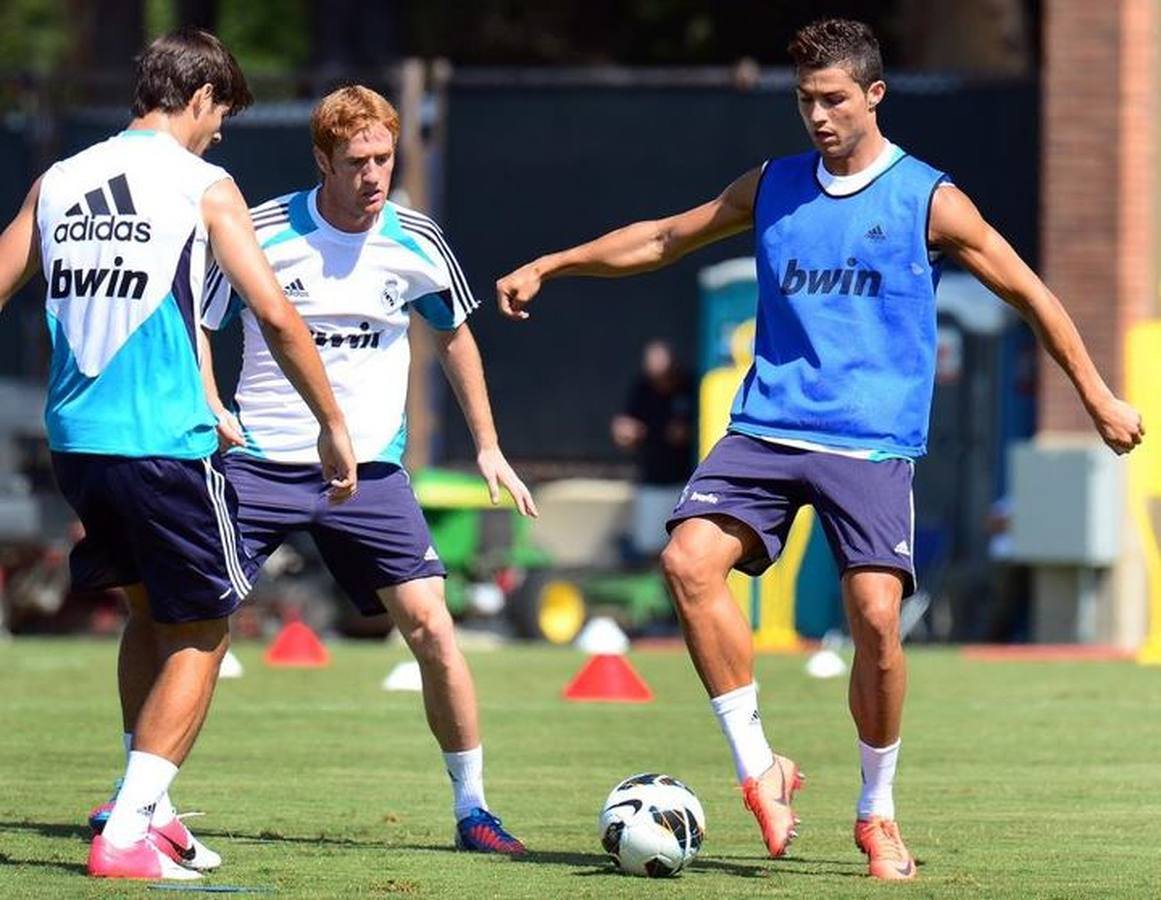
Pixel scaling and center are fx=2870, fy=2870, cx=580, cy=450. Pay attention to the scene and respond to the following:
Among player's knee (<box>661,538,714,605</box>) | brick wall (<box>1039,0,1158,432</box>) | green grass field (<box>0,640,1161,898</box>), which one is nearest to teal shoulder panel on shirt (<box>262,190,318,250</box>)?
player's knee (<box>661,538,714,605</box>)

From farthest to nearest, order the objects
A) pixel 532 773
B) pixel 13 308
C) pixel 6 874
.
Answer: pixel 13 308
pixel 532 773
pixel 6 874

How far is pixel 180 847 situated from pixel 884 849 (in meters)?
1.82

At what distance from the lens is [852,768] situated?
1055 centimetres

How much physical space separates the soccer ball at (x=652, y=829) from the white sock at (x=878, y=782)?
0.44m

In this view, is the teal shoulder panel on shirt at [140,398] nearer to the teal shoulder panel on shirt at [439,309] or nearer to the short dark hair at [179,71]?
the short dark hair at [179,71]

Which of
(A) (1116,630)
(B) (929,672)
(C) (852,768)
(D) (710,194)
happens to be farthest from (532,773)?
(D) (710,194)

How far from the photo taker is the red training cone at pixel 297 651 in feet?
51.1

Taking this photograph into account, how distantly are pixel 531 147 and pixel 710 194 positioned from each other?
1.46 m

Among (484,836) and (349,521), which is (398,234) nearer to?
(349,521)

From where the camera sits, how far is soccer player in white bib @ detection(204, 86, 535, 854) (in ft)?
26.7

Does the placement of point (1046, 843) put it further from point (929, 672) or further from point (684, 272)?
point (684, 272)

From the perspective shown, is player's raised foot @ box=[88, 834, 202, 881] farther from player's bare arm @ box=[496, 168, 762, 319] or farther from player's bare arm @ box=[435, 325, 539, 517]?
player's bare arm @ box=[496, 168, 762, 319]

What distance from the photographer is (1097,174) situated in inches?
743

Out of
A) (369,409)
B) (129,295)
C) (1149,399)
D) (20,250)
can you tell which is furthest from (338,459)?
(1149,399)
